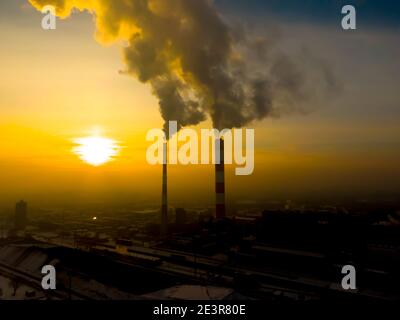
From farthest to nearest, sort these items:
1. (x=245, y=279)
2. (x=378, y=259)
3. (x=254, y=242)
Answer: (x=254, y=242), (x=378, y=259), (x=245, y=279)

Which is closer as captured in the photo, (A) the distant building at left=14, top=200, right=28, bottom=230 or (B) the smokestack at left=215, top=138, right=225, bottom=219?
(B) the smokestack at left=215, top=138, right=225, bottom=219

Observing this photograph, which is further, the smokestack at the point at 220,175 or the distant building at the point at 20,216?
the distant building at the point at 20,216

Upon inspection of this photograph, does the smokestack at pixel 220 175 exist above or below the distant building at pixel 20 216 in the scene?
above

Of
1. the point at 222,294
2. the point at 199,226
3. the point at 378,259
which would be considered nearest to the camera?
the point at 222,294

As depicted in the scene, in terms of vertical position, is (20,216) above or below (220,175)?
below

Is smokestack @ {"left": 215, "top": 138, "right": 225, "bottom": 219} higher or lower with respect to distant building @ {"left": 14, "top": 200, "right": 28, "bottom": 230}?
higher

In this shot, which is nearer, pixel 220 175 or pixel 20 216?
pixel 220 175
